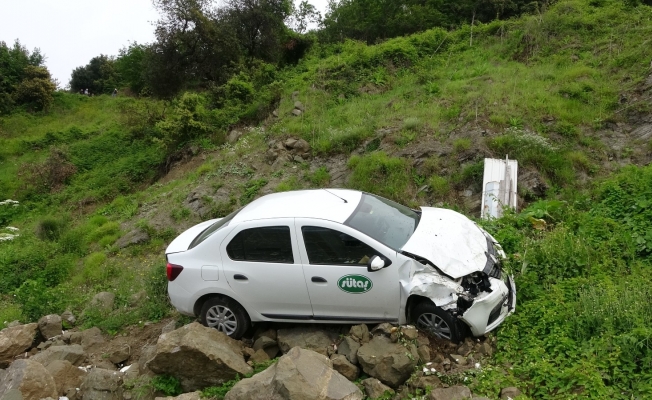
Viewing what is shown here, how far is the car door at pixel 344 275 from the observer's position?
4836 mm

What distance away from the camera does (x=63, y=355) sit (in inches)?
223

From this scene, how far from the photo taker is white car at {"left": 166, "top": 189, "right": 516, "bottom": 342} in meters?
4.77

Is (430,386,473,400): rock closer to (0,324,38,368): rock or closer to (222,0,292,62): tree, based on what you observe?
(0,324,38,368): rock

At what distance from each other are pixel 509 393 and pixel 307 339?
2.14m

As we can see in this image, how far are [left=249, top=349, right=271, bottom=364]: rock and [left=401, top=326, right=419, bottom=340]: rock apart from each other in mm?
1559

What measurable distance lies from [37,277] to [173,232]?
299 cm

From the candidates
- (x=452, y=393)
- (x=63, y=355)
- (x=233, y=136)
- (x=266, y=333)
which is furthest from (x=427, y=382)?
(x=233, y=136)

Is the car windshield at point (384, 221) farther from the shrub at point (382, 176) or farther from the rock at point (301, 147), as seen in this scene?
the rock at point (301, 147)

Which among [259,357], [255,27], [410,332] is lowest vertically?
[259,357]

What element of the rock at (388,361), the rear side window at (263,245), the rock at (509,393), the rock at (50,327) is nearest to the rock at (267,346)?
the rear side window at (263,245)

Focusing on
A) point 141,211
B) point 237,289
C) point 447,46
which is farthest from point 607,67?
point 141,211

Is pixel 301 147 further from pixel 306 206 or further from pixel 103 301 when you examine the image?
pixel 306 206

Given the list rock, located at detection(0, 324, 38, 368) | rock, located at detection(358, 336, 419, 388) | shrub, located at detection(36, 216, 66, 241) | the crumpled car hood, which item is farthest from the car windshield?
shrub, located at detection(36, 216, 66, 241)

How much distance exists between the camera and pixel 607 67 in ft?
40.0
